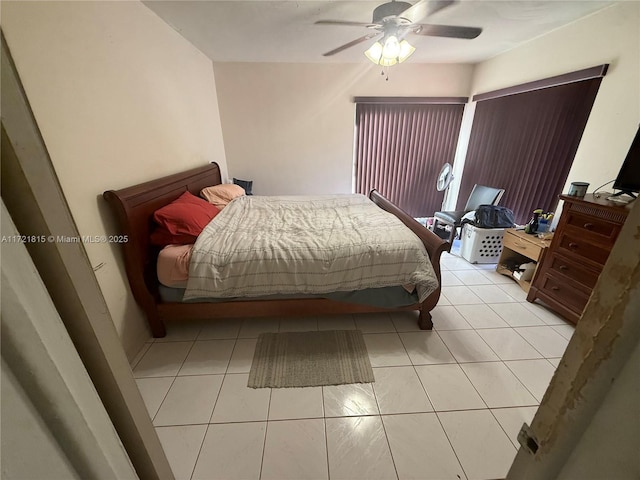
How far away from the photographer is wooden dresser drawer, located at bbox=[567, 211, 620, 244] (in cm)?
→ 165

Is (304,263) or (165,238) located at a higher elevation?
(165,238)

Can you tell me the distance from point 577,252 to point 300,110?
3.42 metres

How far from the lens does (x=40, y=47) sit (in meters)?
1.17

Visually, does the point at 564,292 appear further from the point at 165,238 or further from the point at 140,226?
the point at 140,226

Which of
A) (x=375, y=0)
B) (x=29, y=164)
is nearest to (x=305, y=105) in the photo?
(x=375, y=0)

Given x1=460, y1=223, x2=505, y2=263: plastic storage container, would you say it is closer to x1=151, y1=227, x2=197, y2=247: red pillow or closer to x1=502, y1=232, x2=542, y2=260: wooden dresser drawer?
x1=502, y1=232, x2=542, y2=260: wooden dresser drawer

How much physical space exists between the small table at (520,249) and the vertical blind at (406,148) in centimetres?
157

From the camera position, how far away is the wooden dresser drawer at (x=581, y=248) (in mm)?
1722

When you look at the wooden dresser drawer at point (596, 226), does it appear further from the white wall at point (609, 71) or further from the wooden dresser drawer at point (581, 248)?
the white wall at point (609, 71)

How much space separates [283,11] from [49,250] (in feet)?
8.27

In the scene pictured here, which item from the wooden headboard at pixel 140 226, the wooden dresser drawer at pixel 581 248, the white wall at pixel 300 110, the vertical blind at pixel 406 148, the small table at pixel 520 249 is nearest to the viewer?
the wooden headboard at pixel 140 226

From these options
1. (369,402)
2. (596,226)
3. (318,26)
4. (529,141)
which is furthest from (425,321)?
(318,26)

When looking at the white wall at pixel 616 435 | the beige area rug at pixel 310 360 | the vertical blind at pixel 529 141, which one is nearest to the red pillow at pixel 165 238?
the beige area rug at pixel 310 360

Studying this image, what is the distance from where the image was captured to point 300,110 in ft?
12.0
